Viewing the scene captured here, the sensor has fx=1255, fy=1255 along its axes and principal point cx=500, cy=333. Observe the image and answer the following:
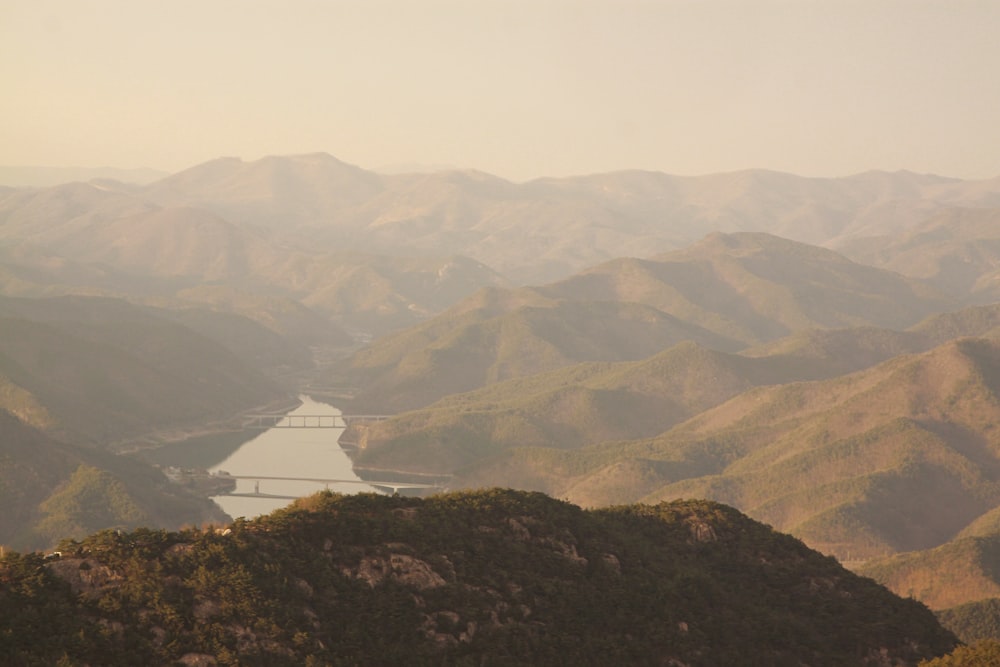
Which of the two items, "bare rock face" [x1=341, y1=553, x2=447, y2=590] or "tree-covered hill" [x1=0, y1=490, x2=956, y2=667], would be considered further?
"bare rock face" [x1=341, y1=553, x2=447, y2=590]

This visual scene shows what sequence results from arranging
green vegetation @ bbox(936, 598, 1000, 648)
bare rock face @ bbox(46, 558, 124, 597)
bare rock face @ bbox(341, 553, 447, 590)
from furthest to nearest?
green vegetation @ bbox(936, 598, 1000, 648), bare rock face @ bbox(341, 553, 447, 590), bare rock face @ bbox(46, 558, 124, 597)

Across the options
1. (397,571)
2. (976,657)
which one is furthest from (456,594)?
(976,657)

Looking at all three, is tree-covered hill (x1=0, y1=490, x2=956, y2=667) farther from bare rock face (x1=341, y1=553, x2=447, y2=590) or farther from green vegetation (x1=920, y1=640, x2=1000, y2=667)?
green vegetation (x1=920, y1=640, x2=1000, y2=667)

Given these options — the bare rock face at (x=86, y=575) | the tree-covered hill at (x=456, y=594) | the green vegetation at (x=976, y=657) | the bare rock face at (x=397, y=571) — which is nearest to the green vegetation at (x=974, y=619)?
the tree-covered hill at (x=456, y=594)

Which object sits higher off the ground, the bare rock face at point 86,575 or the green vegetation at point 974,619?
the bare rock face at point 86,575

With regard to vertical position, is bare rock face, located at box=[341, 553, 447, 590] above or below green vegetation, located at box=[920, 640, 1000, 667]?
above

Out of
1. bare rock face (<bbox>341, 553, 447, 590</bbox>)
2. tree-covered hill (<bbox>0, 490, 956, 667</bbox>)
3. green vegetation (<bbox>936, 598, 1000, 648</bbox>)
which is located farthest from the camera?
green vegetation (<bbox>936, 598, 1000, 648</bbox>)

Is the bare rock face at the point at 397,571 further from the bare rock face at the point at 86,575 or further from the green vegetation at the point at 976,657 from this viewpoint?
the green vegetation at the point at 976,657

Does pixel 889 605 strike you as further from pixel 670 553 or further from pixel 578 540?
pixel 578 540

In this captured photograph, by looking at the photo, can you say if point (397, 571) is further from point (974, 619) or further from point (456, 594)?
point (974, 619)

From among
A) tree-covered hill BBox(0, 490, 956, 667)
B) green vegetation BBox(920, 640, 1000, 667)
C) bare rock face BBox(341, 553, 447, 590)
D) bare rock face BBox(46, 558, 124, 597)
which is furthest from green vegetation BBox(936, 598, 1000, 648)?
bare rock face BBox(46, 558, 124, 597)
